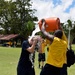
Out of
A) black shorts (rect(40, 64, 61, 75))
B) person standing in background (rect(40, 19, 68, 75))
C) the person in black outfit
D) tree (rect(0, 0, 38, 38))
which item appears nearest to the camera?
person standing in background (rect(40, 19, 68, 75))

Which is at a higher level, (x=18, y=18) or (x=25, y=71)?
(x=25, y=71)

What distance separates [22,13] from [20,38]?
1044 centimetres

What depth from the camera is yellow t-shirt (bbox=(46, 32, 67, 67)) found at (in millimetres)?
6750

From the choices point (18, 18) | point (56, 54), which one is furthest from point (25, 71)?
point (18, 18)

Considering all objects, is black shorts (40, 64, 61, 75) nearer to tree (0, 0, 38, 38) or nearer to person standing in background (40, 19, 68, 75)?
person standing in background (40, 19, 68, 75)

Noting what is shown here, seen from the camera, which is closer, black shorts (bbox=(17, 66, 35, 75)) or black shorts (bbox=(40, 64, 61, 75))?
black shorts (bbox=(40, 64, 61, 75))

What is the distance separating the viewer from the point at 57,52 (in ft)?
22.3

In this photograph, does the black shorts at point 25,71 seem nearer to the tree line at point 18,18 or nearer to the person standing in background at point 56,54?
the person standing in background at point 56,54

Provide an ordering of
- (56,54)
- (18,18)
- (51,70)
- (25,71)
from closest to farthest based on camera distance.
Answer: (56,54)
(51,70)
(25,71)
(18,18)

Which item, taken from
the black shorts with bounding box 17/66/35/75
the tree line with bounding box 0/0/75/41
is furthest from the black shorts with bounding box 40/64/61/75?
the tree line with bounding box 0/0/75/41

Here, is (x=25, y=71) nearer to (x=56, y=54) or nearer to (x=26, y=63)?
(x=26, y=63)

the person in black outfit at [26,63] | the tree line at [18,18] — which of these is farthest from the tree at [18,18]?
the person in black outfit at [26,63]

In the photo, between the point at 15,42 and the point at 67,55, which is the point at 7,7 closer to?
the point at 15,42

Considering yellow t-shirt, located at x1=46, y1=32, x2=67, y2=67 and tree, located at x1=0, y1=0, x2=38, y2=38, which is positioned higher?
yellow t-shirt, located at x1=46, y1=32, x2=67, y2=67
